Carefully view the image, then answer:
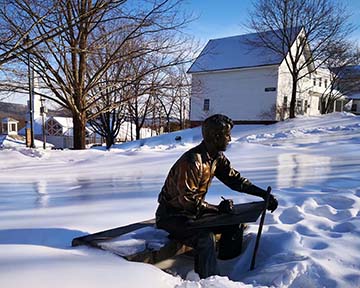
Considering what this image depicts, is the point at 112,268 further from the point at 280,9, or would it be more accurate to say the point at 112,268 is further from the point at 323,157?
the point at 280,9

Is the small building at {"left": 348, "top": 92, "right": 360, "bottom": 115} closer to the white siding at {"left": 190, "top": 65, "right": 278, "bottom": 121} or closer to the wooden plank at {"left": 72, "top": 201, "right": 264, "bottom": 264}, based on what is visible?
the white siding at {"left": 190, "top": 65, "right": 278, "bottom": 121}

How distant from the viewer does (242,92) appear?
27234 mm

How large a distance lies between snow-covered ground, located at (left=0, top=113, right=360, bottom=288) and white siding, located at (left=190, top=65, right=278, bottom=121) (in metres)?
18.5

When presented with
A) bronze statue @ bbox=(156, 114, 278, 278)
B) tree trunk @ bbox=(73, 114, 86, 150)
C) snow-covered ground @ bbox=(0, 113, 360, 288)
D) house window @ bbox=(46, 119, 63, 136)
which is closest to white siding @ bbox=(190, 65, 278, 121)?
tree trunk @ bbox=(73, 114, 86, 150)

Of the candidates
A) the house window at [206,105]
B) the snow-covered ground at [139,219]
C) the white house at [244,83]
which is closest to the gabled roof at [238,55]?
the white house at [244,83]

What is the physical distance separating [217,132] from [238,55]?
26.9m

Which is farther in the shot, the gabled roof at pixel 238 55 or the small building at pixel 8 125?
the small building at pixel 8 125

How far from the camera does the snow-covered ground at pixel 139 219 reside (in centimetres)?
211

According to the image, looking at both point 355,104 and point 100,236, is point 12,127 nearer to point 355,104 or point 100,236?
point 355,104

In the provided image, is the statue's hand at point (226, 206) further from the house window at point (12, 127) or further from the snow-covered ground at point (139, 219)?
the house window at point (12, 127)

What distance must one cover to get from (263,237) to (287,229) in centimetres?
28

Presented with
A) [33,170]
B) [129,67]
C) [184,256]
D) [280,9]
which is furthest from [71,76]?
[280,9]

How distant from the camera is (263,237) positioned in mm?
3109

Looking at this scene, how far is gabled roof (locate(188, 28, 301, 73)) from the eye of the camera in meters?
26.2
